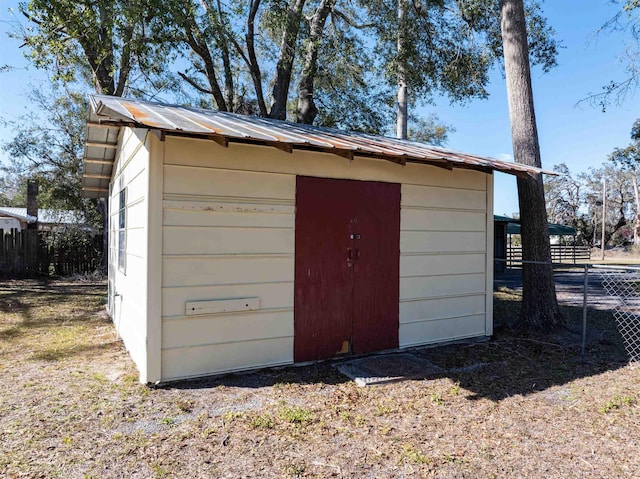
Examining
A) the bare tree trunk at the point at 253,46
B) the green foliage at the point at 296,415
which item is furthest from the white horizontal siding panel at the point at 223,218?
the bare tree trunk at the point at 253,46

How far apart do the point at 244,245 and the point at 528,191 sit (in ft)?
14.0

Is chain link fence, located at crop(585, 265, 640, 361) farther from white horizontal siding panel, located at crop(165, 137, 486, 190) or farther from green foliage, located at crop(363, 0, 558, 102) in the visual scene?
green foliage, located at crop(363, 0, 558, 102)

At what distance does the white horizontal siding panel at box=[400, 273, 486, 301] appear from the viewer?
4.88 m

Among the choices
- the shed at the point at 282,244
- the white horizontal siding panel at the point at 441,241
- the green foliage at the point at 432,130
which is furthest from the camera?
the green foliage at the point at 432,130

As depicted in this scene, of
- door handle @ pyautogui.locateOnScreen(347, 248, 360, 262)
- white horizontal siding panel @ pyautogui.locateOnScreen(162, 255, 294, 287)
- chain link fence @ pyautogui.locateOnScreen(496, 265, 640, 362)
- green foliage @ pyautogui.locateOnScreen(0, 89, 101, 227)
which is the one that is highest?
green foliage @ pyautogui.locateOnScreen(0, 89, 101, 227)

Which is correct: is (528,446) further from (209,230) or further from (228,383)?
(209,230)

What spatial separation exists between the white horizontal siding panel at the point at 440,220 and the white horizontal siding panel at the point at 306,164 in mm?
352

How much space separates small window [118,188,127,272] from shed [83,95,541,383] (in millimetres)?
39

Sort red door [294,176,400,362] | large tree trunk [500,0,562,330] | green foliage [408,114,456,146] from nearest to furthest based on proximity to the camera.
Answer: red door [294,176,400,362]
large tree trunk [500,0,562,330]
green foliage [408,114,456,146]

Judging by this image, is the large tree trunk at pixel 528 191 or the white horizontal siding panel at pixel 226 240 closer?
the white horizontal siding panel at pixel 226 240

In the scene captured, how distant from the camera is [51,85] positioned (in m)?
13.6

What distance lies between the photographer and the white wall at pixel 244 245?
3693mm

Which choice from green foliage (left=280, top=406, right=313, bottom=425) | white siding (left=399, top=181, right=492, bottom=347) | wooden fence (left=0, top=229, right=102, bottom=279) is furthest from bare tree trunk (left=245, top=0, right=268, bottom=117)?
green foliage (left=280, top=406, right=313, bottom=425)

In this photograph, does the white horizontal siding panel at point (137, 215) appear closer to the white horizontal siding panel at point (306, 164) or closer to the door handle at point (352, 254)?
the white horizontal siding panel at point (306, 164)
